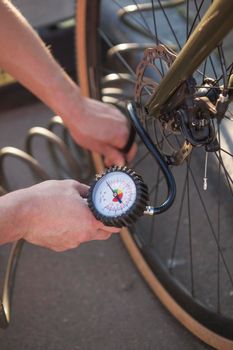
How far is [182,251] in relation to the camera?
4.25ft

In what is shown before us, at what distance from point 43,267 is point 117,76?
52cm

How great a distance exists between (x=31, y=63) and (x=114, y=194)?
1.23ft

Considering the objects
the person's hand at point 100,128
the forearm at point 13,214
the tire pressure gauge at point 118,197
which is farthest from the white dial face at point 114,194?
the person's hand at point 100,128

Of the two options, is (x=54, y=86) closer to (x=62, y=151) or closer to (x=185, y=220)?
(x=62, y=151)

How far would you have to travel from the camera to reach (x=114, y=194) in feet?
2.64

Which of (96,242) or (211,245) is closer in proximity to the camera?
(211,245)

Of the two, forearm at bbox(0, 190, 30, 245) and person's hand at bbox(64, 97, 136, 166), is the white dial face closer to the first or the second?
forearm at bbox(0, 190, 30, 245)

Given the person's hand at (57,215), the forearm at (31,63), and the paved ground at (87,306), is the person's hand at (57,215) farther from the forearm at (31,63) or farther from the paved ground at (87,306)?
the paved ground at (87,306)

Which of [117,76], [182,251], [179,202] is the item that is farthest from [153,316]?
[117,76]

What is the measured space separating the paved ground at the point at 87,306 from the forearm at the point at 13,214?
46 centimetres

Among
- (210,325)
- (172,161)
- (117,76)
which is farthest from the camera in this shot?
(117,76)

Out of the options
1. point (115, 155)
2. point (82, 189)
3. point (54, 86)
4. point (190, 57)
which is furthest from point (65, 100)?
point (190, 57)

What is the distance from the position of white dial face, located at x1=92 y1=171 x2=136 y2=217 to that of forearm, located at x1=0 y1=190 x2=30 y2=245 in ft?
0.33

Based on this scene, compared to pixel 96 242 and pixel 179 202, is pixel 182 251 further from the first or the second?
pixel 96 242
